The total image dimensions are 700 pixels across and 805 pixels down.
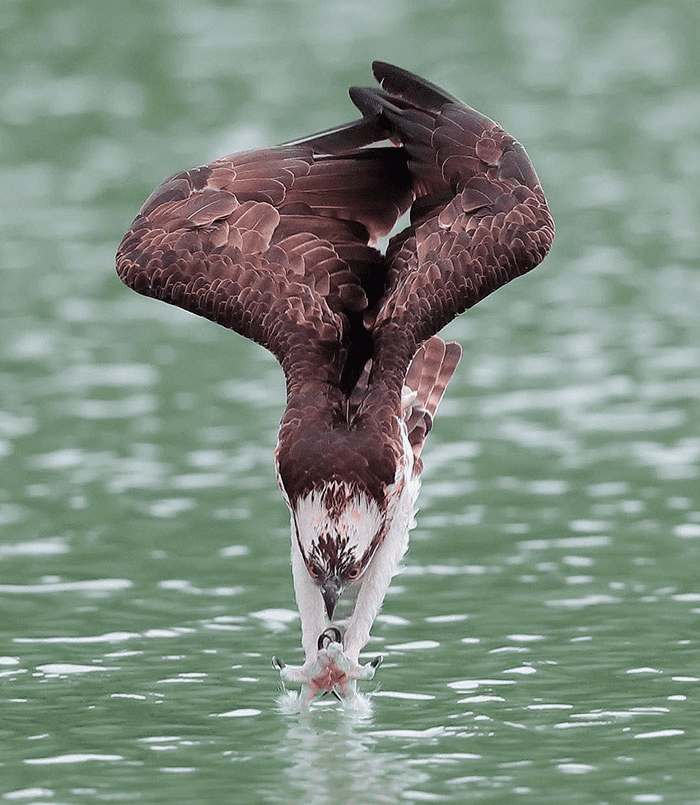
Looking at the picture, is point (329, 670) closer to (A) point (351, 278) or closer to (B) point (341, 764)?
(B) point (341, 764)

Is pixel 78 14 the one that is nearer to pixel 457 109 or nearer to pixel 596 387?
pixel 596 387

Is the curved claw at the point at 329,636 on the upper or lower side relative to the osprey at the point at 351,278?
lower

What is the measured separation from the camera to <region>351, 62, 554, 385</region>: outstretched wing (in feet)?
50.8

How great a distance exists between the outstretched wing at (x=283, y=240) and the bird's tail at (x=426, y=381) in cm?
67

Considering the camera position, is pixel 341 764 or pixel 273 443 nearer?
pixel 341 764

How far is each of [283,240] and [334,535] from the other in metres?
3.02

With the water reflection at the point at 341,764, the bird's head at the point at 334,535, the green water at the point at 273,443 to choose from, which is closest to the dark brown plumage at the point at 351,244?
the bird's head at the point at 334,535

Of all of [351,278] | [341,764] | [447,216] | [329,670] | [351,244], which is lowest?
[341,764]

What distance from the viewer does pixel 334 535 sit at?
1404 cm

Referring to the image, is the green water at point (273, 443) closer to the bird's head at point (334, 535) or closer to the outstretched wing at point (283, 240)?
the bird's head at point (334, 535)

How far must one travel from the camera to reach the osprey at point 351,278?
46.9 feet

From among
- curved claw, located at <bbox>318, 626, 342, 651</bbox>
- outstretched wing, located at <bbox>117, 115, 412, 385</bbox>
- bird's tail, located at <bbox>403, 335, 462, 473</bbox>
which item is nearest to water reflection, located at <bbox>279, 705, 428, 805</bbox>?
curved claw, located at <bbox>318, 626, 342, 651</bbox>

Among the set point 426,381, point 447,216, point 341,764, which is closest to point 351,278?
point 447,216

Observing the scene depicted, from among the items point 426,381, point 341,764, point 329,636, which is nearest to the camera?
point 341,764
